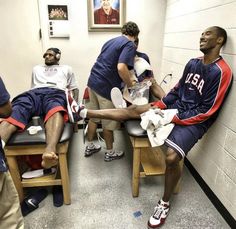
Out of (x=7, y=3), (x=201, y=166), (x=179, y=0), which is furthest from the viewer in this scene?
(x=7, y=3)

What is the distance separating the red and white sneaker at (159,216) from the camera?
4.78 feet

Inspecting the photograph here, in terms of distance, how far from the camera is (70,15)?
253 centimetres

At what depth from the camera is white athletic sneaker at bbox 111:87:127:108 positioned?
6.75 feet

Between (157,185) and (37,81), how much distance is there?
165 centimetres

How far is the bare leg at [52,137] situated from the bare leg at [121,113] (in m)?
0.36

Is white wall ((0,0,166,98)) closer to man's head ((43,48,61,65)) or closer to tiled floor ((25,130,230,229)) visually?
man's head ((43,48,61,65))

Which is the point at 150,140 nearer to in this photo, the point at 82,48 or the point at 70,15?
the point at 82,48

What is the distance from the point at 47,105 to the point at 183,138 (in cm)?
118

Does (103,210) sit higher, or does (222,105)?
(222,105)

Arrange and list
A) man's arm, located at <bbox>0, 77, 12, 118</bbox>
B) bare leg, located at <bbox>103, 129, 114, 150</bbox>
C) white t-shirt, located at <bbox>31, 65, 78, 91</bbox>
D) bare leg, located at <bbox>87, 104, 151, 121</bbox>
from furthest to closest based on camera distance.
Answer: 1. white t-shirt, located at <bbox>31, 65, 78, 91</bbox>
2. bare leg, located at <bbox>103, 129, 114, 150</bbox>
3. bare leg, located at <bbox>87, 104, 151, 121</bbox>
4. man's arm, located at <bbox>0, 77, 12, 118</bbox>

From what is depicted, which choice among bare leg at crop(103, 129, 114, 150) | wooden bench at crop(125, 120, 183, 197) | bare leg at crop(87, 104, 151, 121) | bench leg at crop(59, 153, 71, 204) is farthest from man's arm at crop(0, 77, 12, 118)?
bare leg at crop(103, 129, 114, 150)

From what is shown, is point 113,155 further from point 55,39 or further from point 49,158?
point 55,39

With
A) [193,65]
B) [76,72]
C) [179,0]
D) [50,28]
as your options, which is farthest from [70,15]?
[193,65]

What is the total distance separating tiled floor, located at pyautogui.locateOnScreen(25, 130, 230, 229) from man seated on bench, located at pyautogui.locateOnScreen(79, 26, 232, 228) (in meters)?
0.15
